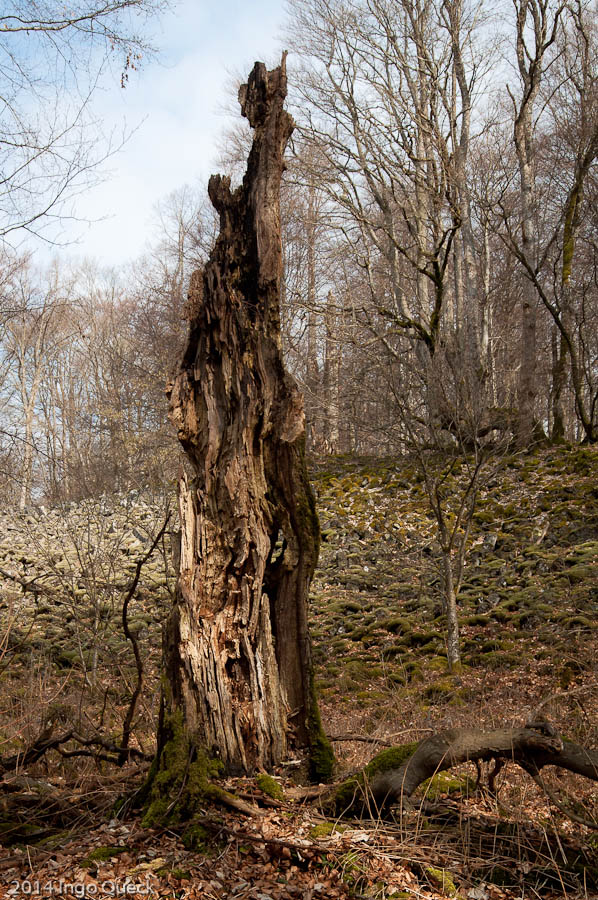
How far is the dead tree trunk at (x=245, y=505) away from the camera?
3330 mm

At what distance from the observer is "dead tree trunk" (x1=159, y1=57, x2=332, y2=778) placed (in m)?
3.33

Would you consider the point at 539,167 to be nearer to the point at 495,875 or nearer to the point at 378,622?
the point at 378,622

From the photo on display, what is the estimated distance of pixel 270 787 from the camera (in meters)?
3.13

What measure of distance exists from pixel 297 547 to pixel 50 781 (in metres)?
2.01

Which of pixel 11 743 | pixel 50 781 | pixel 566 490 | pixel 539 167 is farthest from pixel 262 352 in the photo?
pixel 539 167

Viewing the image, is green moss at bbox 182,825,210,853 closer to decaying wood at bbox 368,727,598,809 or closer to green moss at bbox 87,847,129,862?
green moss at bbox 87,847,129,862

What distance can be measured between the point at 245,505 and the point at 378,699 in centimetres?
456

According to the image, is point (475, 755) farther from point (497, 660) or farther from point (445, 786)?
point (497, 660)

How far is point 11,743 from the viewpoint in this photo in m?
5.59

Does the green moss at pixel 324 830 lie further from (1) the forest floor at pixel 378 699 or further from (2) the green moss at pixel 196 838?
(2) the green moss at pixel 196 838

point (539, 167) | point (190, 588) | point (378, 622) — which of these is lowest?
point (378, 622)

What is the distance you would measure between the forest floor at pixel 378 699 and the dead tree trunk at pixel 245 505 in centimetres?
37

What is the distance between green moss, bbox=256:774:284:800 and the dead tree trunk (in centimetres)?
15

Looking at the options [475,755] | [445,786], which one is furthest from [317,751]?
[475,755]
